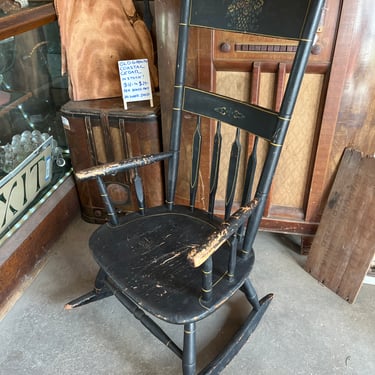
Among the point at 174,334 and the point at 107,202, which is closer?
the point at 107,202

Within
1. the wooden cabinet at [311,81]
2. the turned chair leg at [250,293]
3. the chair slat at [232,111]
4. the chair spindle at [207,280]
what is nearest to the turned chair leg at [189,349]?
the chair spindle at [207,280]

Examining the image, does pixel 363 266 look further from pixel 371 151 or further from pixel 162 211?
pixel 162 211

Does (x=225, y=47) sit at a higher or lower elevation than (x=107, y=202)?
higher

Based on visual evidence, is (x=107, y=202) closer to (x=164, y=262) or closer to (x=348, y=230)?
(x=164, y=262)

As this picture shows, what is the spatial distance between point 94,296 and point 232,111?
0.93 metres

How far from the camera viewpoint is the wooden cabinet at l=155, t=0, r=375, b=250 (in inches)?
50.5

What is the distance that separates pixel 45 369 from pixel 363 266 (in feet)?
4.19

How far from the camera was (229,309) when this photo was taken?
156 cm

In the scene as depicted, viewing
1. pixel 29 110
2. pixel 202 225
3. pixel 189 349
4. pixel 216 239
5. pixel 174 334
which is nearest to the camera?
pixel 216 239

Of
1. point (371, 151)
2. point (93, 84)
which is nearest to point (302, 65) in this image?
point (371, 151)

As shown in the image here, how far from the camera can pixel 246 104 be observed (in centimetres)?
115

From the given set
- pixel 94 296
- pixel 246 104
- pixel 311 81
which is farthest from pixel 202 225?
pixel 311 81

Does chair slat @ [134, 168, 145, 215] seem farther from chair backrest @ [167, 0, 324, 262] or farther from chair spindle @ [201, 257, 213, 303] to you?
chair spindle @ [201, 257, 213, 303]

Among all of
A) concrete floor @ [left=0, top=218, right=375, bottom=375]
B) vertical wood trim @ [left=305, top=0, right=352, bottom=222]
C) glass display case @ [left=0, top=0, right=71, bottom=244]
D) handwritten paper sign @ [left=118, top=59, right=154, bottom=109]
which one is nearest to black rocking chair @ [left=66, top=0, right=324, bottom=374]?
concrete floor @ [left=0, top=218, right=375, bottom=375]
